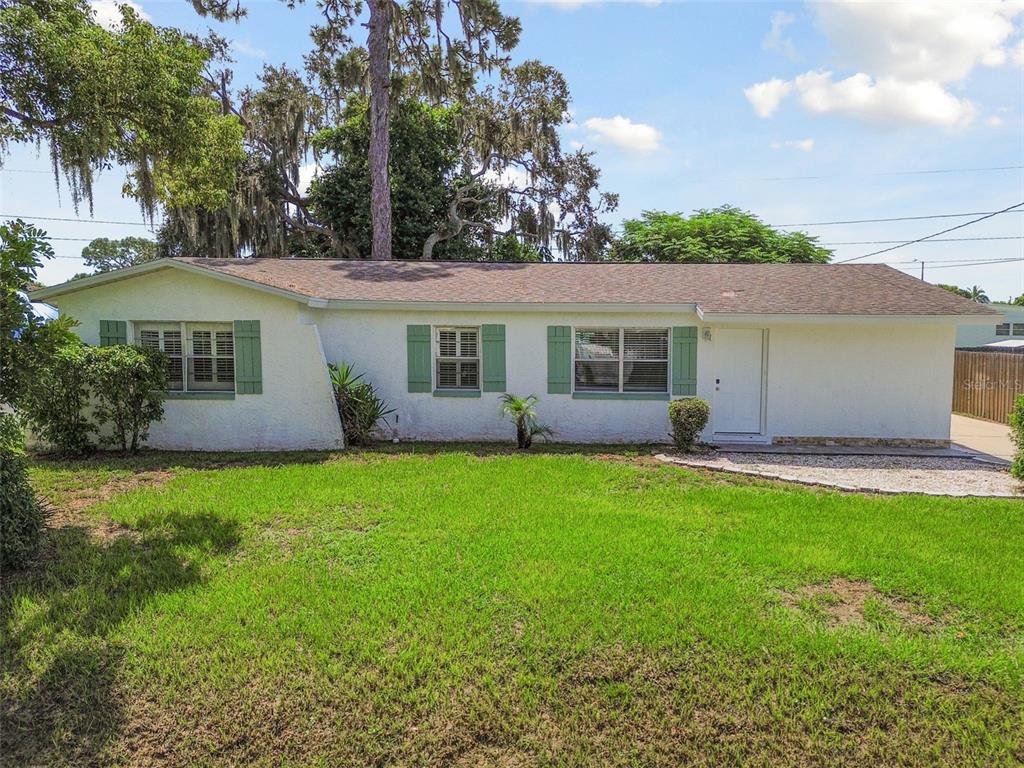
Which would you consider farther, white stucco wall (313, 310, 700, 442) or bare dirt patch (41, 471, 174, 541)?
white stucco wall (313, 310, 700, 442)

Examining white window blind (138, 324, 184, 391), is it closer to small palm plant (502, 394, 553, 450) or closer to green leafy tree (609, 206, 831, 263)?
small palm plant (502, 394, 553, 450)

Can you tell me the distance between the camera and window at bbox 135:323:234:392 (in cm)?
982

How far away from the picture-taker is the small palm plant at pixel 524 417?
962 cm

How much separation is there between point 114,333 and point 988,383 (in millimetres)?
18552

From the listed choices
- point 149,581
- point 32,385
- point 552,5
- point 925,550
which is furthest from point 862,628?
point 552,5

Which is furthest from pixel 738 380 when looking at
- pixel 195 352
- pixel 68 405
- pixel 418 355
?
pixel 68 405

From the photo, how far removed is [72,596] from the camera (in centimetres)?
432

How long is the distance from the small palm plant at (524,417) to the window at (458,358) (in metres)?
0.72

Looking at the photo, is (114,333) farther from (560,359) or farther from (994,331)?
(994,331)

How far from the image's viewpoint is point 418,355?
402 inches

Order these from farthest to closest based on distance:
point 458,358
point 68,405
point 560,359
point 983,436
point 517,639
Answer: point 983,436 → point 458,358 → point 560,359 → point 68,405 → point 517,639

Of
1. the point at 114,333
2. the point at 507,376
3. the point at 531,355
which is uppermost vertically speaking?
the point at 114,333

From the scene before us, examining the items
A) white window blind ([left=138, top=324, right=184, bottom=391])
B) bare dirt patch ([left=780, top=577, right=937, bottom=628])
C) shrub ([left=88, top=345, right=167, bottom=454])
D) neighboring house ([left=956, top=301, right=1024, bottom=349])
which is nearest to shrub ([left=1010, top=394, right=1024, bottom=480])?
bare dirt patch ([left=780, top=577, right=937, bottom=628])

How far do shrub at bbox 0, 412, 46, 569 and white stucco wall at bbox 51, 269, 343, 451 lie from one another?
4.76 metres
